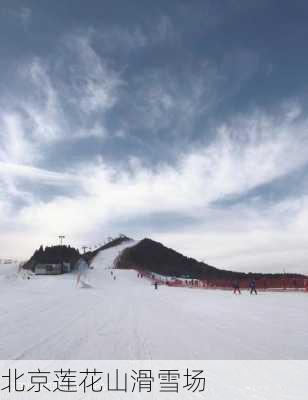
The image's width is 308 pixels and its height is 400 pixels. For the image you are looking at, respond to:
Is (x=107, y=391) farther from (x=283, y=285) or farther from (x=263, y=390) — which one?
(x=283, y=285)

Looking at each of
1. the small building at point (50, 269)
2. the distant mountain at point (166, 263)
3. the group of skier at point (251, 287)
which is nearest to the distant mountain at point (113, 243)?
the distant mountain at point (166, 263)

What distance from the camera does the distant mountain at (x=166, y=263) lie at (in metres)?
86.8

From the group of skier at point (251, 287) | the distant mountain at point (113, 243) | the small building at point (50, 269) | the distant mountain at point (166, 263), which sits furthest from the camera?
the distant mountain at point (113, 243)

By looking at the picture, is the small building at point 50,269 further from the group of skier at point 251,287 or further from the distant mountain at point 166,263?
the group of skier at point 251,287

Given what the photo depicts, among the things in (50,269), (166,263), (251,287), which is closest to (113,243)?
(166,263)

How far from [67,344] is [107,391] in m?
2.71

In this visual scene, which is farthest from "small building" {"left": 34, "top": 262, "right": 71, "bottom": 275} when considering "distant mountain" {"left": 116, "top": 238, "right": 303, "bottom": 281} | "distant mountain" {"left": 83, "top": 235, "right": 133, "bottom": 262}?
"distant mountain" {"left": 83, "top": 235, "right": 133, "bottom": 262}

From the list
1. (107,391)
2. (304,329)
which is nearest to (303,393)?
(107,391)

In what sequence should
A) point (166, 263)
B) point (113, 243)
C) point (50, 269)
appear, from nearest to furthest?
point (50, 269) < point (166, 263) < point (113, 243)

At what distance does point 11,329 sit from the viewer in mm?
8523

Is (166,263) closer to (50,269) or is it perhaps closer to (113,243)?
(113,243)

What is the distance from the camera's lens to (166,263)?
328ft

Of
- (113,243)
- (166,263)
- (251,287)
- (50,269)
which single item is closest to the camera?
(251,287)

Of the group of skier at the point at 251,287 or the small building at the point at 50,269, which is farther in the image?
the small building at the point at 50,269
